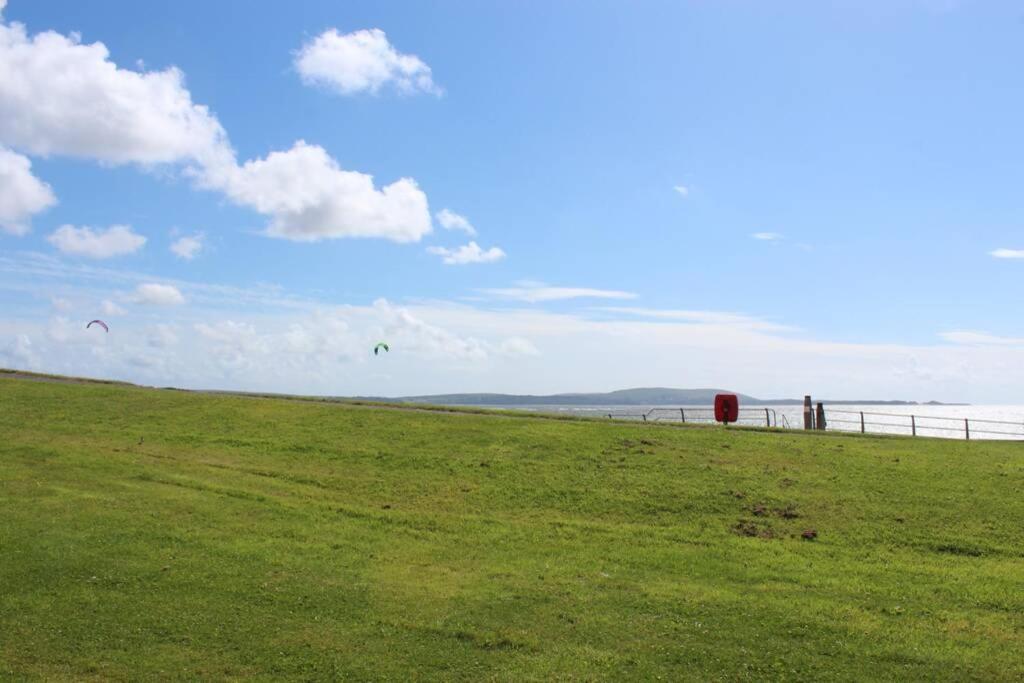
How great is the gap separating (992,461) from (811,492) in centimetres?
875

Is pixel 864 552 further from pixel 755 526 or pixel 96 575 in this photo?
pixel 96 575

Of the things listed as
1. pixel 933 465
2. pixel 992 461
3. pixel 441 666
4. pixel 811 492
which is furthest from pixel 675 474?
pixel 441 666

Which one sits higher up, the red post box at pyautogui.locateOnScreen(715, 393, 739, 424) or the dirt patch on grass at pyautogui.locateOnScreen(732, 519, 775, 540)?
the red post box at pyautogui.locateOnScreen(715, 393, 739, 424)

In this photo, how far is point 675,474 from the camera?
2255cm

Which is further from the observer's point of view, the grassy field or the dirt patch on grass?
the dirt patch on grass

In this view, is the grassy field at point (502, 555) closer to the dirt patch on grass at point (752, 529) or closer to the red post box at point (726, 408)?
the dirt patch on grass at point (752, 529)

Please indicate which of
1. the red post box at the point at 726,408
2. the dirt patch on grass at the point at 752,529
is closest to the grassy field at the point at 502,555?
the dirt patch on grass at the point at 752,529

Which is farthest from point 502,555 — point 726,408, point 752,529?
point 726,408

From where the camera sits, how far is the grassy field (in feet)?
34.7

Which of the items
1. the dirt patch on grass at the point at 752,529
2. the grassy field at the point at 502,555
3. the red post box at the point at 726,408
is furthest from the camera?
the red post box at the point at 726,408

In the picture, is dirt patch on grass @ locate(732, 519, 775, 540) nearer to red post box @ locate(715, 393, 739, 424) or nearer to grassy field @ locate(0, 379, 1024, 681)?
grassy field @ locate(0, 379, 1024, 681)

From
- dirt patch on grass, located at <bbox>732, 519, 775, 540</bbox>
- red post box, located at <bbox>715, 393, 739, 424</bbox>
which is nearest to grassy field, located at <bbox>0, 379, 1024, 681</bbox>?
dirt patch on grass, located at <bbox>732, 519, 775, 540</bbox>

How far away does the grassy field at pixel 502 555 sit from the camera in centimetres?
1057

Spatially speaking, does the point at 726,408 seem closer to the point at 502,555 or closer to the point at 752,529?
the point at 752,529
